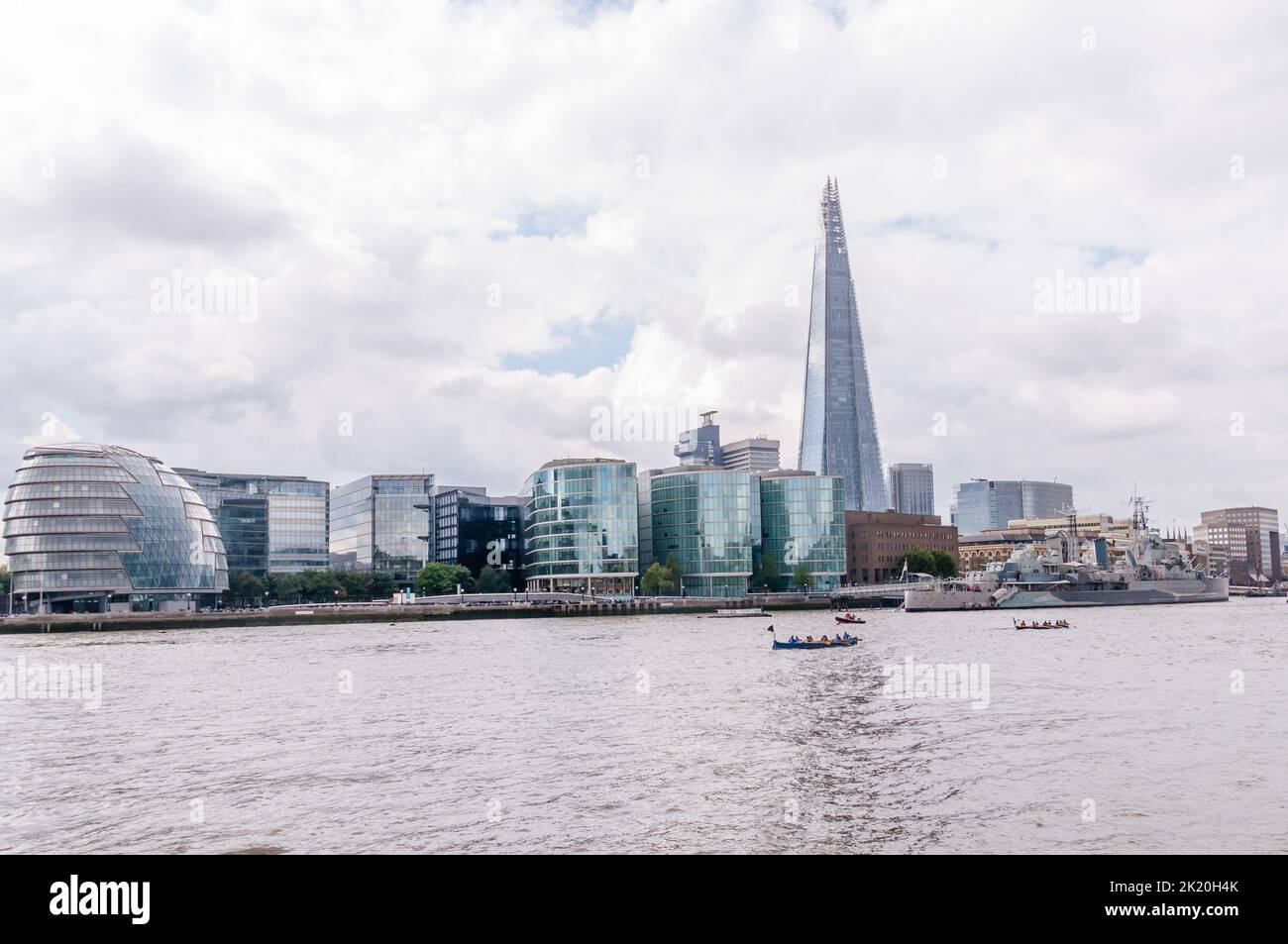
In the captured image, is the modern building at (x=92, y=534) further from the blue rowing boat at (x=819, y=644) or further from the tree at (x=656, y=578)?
the blue rowing boat at (x=819, y=644)

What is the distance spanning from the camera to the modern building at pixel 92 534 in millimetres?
169125

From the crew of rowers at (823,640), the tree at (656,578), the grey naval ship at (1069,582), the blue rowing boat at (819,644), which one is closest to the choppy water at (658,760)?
the blue rowing boat at (819,644)

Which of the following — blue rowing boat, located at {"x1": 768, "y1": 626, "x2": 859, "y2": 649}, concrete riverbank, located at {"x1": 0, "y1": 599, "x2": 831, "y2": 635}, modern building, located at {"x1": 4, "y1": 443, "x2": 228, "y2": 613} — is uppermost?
modern building, located at {"x1": 4, "y1": 443, "x2": 228, "y2": 613}

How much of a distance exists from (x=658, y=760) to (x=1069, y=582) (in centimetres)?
16154

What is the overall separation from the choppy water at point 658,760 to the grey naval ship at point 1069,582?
101 metres

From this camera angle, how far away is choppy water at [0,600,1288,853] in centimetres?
2511

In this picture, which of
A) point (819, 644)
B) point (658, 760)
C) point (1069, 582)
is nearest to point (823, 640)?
point (819, 644)

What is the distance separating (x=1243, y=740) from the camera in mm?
36875

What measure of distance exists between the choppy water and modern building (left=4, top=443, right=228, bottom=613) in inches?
4550

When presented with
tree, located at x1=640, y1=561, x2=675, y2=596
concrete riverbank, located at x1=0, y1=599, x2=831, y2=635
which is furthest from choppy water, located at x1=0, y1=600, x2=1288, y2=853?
tree, located at x1=640, y1=561, x2=675, y2=596

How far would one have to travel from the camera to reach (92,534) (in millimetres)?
171125

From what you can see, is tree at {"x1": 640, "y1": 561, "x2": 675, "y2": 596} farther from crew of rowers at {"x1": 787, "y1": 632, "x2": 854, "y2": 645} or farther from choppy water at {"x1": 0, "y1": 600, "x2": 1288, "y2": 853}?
choppy water at {"x1": 0, "y1": 600, "x2": 1288, "y2": 853}

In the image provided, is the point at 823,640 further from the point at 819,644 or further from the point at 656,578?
the point at 656,578
